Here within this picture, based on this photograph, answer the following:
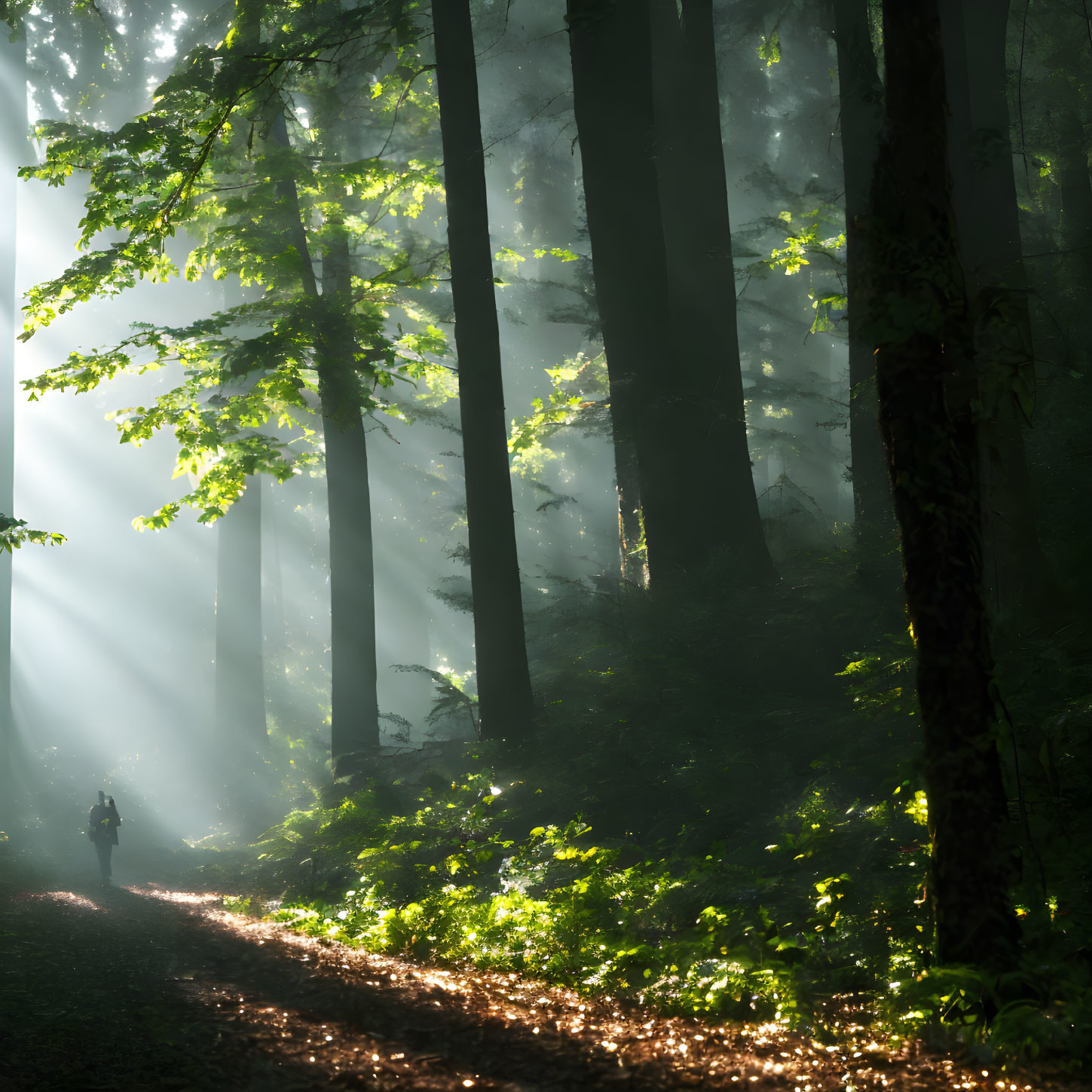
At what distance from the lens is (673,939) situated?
5367 millimetres

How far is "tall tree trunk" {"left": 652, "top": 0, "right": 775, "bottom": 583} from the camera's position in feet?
37.3

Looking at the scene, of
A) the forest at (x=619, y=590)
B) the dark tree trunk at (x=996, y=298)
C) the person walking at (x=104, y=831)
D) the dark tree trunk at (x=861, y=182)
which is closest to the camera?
the forest at (x=619, y=590)

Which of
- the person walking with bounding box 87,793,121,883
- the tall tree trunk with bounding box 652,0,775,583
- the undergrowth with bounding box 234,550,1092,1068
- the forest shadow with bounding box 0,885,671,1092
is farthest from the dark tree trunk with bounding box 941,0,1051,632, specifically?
the person walking with bounding box 87,793,121,883

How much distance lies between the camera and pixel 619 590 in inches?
556

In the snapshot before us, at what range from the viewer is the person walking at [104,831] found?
1393 cm

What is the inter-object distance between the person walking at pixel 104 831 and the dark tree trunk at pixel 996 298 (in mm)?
12908

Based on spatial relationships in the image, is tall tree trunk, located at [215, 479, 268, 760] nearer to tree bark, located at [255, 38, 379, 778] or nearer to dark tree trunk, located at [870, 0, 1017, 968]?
tree bark, located at [255, 38, 379, 778]

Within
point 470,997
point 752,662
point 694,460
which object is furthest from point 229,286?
point 470,997

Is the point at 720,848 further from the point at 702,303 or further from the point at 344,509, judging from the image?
the point at 344,509

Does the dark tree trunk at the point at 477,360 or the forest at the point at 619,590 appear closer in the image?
the forest at the point at 619,590

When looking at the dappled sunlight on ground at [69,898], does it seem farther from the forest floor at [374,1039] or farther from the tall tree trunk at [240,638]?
the tall tree trunk at [240,638]

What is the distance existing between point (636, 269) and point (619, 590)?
502 cm

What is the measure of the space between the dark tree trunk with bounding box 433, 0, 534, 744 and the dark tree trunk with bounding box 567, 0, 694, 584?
1.46 metres

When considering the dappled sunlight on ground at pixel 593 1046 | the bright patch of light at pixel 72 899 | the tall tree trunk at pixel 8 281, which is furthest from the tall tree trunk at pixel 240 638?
the dappled sunlight on ground at pixel 593 1046
